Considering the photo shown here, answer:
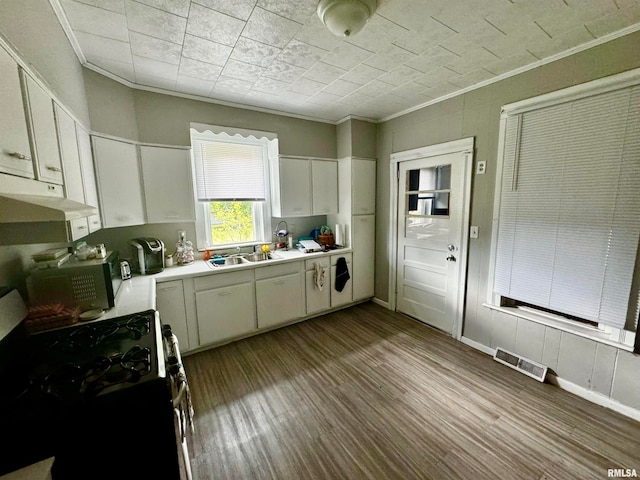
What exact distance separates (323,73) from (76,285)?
239cm

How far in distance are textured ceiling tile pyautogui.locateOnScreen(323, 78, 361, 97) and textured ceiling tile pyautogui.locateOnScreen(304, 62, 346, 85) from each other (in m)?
0.09

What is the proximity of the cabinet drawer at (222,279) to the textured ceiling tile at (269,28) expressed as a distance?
2039 millimetres

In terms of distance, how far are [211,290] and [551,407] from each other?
2997mm

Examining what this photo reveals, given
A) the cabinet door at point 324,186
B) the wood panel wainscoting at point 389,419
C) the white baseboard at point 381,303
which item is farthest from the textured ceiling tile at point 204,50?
the white baseboard at point 381,303

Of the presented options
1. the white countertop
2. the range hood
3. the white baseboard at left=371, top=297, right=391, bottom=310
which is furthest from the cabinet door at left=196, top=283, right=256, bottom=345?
the white baseboard at left=371, top=297, right=391, bottom=310

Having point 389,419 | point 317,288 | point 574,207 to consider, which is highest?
point 574,207

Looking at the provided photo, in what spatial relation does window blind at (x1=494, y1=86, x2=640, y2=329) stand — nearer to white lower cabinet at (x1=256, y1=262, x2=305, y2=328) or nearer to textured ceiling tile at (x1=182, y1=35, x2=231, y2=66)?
white lower cabinet at (x1=256, y1=262, x2=305, y2=328)

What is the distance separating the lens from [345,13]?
4.58 feet

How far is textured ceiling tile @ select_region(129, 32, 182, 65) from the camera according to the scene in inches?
68.1

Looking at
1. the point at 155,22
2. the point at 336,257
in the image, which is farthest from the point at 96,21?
the point at 336,257

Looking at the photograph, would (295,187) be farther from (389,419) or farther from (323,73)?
(389,419)

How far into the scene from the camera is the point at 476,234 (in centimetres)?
260

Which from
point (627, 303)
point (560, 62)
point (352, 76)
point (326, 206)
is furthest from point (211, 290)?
point (560, 62)

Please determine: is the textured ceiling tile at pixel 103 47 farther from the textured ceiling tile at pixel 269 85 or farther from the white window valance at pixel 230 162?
the textured ceiling tile at pixel 269 85
